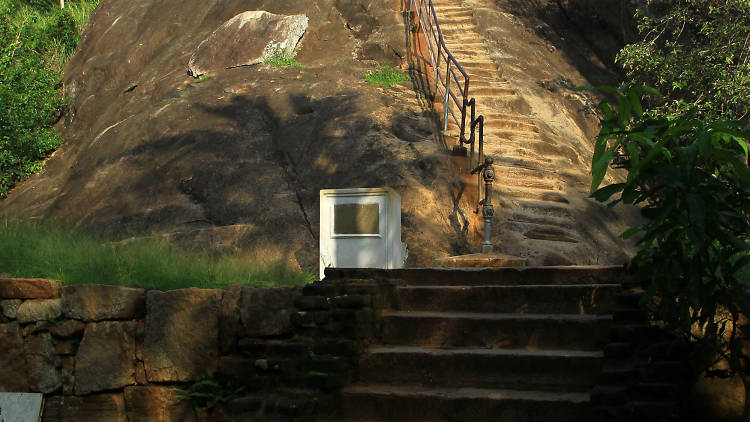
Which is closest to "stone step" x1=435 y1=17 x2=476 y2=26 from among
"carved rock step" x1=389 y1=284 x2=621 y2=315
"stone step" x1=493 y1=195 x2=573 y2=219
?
"stone step" x1=493 y1=195 x2=573 y2=219

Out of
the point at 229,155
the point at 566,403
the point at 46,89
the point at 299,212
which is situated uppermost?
the point at 46,89

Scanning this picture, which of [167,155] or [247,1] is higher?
[247,1]

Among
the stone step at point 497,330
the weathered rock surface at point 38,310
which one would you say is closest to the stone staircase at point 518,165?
the stone step at point 497,330

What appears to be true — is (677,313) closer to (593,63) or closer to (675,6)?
(675,6)

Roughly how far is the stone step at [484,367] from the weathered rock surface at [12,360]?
97.5 inches

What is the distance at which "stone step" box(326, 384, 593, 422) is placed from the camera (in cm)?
432

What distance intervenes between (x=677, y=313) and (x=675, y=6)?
1010 centimetres

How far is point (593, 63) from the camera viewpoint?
15594 millimetres

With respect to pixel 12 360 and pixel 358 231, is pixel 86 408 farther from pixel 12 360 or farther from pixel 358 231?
pixel 358 231

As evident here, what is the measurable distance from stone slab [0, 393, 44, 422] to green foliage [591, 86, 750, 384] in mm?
4114

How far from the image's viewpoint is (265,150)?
1086cm

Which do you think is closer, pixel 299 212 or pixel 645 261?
pixel 645 261

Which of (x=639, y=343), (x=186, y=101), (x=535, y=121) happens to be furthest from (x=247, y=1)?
(x=639, y=343)

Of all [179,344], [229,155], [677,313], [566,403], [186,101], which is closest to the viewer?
[677,313]
